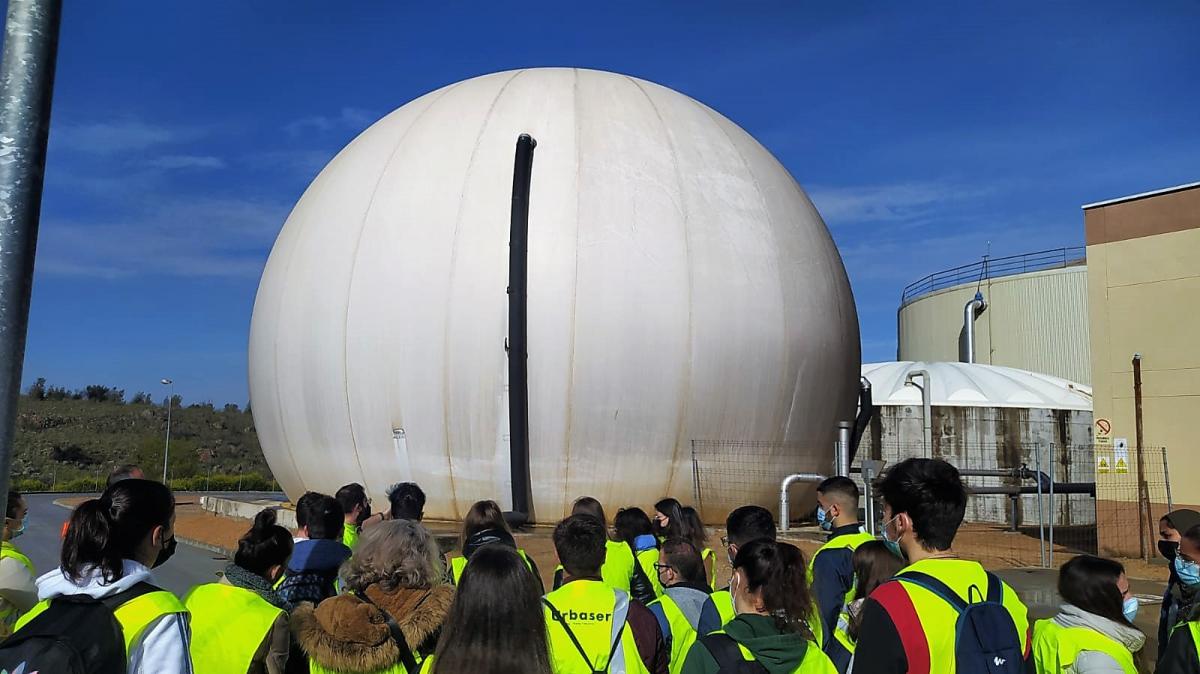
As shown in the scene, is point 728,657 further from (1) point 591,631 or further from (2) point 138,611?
(2) point 138,611

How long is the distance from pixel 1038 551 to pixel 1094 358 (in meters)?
3.26

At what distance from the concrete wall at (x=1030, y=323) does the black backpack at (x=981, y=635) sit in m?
32.2

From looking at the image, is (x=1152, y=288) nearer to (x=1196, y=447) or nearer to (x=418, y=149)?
(x=1196, y=447)

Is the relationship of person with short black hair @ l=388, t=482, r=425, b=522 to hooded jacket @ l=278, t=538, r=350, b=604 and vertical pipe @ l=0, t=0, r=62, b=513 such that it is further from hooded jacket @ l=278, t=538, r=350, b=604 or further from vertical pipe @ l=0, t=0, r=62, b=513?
vertical pipe @ l=0, t=0, r=62, b=513

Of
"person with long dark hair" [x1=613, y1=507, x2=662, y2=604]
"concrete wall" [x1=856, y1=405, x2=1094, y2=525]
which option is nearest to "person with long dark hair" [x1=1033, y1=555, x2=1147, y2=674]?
"person with long dark hair" [x1=613, y1=507, x2=662, y2=604]

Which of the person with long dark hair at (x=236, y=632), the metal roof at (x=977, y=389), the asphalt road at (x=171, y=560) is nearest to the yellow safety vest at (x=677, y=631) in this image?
the person with long dark hair at (x=236, y=632)

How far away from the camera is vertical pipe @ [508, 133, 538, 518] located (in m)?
12.5

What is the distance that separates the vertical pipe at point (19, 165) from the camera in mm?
1763

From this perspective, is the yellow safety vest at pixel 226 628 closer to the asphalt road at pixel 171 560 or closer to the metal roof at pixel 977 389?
the asphalt road at pixel 171 560

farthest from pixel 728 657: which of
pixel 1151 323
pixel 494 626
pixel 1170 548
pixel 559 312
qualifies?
pixel 1151 323

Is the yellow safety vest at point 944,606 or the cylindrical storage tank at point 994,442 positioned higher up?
the cylindrical storage tank at point 994,442

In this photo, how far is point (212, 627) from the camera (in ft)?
9.83

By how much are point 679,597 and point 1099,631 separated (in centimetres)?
159

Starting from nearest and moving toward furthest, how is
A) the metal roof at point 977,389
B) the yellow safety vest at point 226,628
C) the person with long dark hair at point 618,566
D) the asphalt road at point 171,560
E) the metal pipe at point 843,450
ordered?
the yellow safety vest at point 226,628 → the person with long dark hair at point 618,566 → the asphalt road at point 171,560 → the metal pipe at point 843,450 → the metal roof at point 977,389
